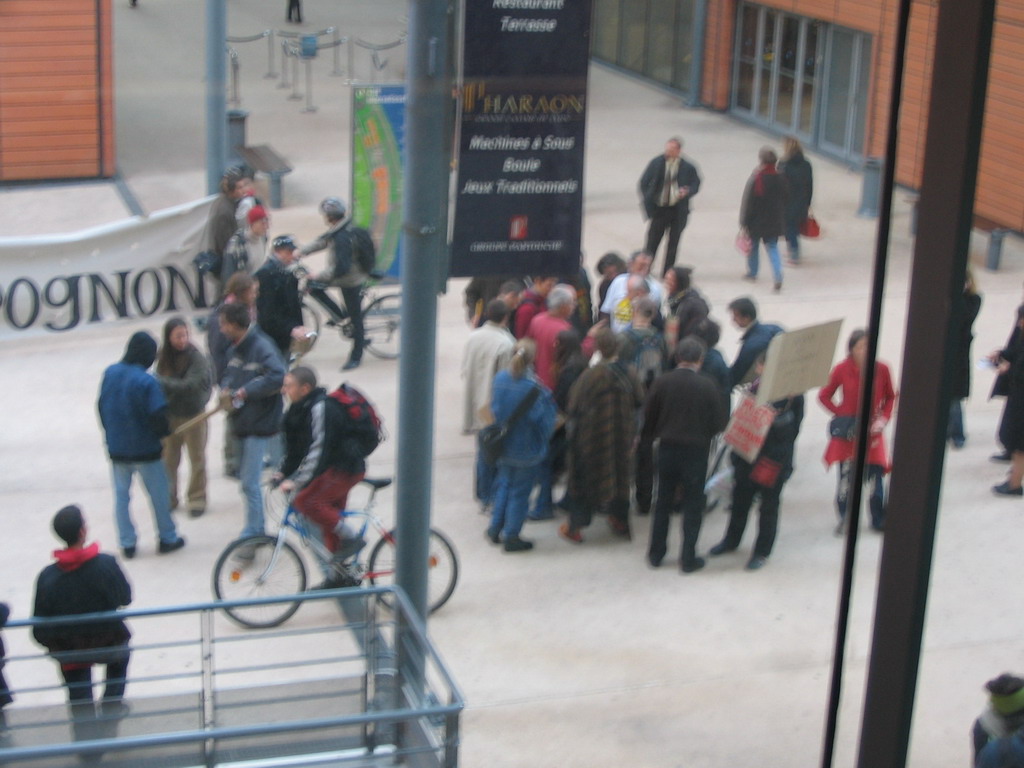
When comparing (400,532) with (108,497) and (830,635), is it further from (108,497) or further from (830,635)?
(108,497)

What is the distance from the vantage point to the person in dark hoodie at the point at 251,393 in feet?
25.5

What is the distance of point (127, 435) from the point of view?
7.58 metres

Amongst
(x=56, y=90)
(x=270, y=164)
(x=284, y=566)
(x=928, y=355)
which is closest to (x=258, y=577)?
(x=284, y=566)

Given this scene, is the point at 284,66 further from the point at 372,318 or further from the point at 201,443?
the point at 201,443

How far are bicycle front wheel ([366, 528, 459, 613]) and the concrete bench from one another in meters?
8.35

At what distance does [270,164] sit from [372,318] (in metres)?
4.56

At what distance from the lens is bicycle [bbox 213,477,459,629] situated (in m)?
7.20

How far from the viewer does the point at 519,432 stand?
7.78 metres

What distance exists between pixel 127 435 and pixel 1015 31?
538 cm

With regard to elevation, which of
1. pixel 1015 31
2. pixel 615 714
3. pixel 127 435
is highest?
pixel 1015 31

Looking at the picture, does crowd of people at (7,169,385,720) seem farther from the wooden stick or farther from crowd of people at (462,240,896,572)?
crowd of people at (462,240,896,572)

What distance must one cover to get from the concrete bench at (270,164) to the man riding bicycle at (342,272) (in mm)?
4423

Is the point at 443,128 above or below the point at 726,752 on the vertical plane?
above

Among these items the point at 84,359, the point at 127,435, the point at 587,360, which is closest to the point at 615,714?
the point at 587,360
